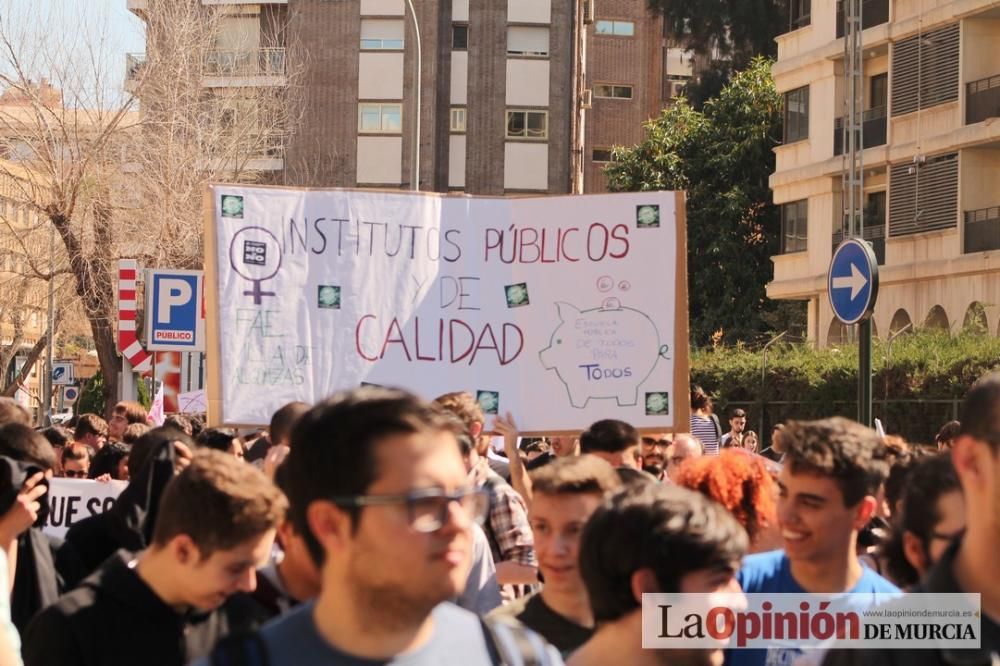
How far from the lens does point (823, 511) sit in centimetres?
511

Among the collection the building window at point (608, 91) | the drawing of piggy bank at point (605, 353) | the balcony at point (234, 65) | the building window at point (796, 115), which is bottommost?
the drawing of piggy bank at point (605, 353)

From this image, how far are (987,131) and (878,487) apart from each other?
3100 centimetres

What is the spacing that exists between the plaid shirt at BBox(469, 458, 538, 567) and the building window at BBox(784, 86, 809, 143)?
3621 centimetres

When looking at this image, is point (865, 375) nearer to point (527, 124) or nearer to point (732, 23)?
point (732, 23)

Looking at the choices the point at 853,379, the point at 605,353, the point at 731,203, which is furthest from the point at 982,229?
the point at 605,353

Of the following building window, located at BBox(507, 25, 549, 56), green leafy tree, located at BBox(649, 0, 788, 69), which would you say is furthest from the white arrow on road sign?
building window, located at BBox(507, 25, 549, 56)

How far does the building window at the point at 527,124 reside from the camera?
194ft

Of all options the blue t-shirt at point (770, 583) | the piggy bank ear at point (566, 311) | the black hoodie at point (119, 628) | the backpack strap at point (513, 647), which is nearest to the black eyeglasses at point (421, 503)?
the backpack strap at point (513, 647)

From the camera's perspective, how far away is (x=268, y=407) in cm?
1024

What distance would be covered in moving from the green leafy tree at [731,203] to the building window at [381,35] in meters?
13.6

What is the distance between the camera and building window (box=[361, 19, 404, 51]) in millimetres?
59062

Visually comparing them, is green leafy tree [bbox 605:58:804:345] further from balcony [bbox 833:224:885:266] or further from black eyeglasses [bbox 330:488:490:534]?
black eyeglasses [bbox 330:488:490:534]

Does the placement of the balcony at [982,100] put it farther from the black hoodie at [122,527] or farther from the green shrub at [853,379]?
the black hoodie at [122,527]

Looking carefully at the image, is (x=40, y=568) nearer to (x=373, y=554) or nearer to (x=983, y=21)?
(x=373, y=554)
